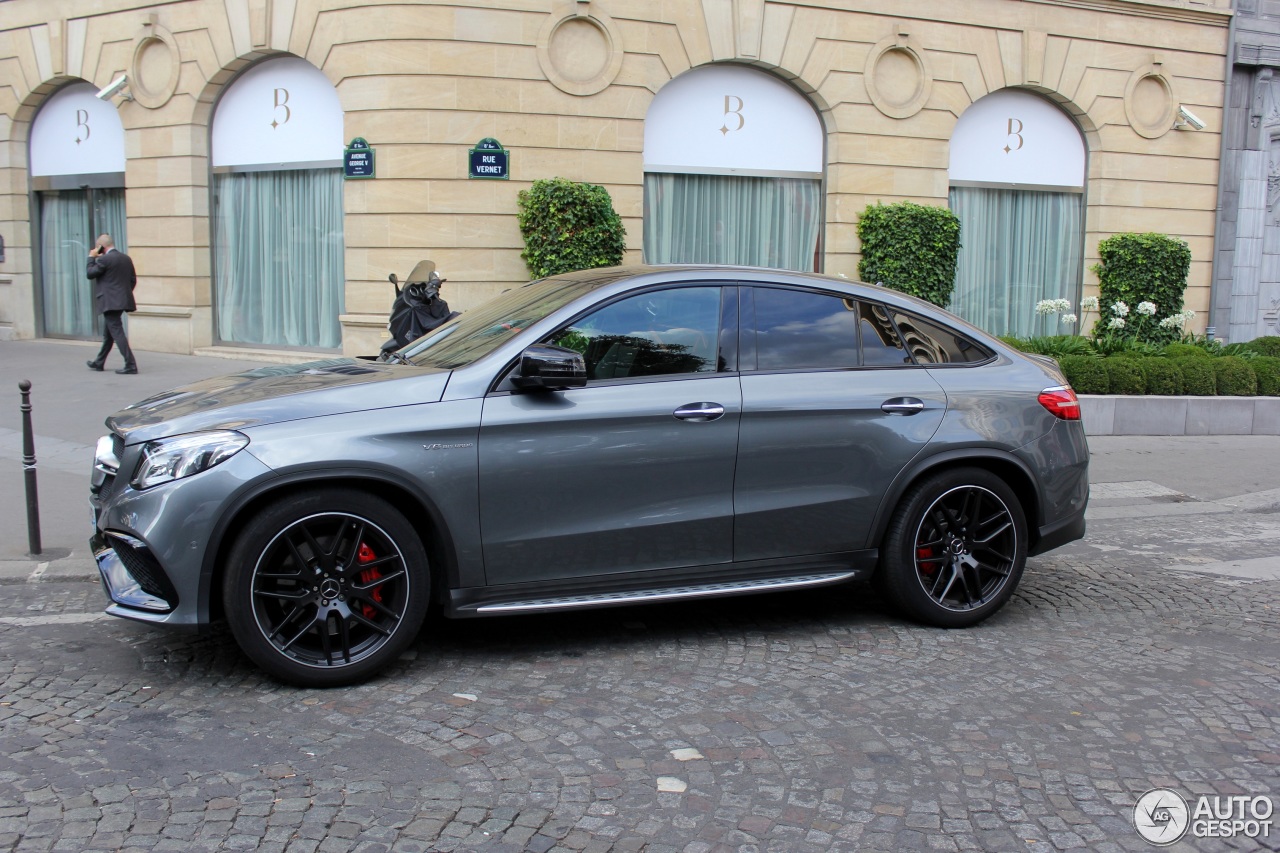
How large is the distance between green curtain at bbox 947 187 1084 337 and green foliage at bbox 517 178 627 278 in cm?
599

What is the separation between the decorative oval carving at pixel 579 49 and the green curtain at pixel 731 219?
1.51 m

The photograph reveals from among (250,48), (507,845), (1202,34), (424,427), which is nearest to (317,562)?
(424,427)

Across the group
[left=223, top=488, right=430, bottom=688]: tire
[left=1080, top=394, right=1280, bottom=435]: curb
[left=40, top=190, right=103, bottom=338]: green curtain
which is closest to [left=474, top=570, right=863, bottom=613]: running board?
[left=223, top=488, right=430, bottom=688]: tire

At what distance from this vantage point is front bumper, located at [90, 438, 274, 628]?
444 cm

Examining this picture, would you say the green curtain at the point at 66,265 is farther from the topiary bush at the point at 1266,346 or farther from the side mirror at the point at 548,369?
the topiary bush at the point at 1266,346

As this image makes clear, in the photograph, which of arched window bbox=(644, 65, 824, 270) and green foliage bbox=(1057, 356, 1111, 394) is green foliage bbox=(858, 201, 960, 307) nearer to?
arched window bbox=(644, 65, 824, 270)

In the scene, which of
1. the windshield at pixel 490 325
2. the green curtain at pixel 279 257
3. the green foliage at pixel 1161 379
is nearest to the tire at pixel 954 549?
the windshield at pixel 490 325

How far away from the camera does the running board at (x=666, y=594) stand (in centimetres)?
490

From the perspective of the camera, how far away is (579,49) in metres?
14.5

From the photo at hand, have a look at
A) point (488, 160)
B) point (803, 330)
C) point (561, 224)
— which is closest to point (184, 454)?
point (803, 330)

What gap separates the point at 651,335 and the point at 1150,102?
50.0 feet

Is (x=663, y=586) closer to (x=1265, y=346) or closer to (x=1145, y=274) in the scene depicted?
(x=1265, y=346)

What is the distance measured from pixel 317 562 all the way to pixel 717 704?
1644 mm

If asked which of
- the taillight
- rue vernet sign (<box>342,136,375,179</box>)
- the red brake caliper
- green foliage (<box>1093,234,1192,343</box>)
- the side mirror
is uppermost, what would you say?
rue vernet sign (<box>342,136,375,179</box>)
